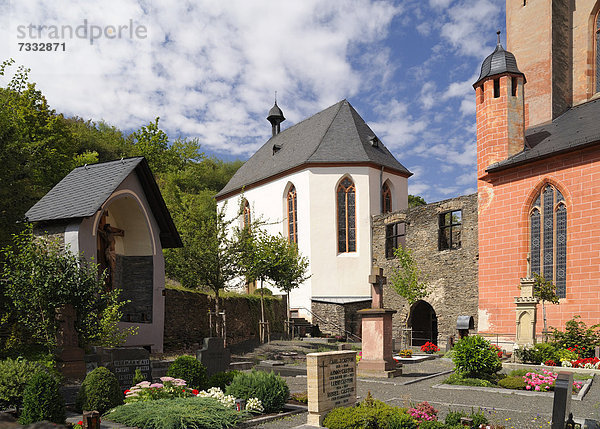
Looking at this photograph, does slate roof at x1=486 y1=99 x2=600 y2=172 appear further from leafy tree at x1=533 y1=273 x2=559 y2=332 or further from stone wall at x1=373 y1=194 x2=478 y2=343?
leafy tree at x1=533 y1=273 x2=559 y2=332

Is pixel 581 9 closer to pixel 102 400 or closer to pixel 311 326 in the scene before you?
pixel 311 326

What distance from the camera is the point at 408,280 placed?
27422 mm

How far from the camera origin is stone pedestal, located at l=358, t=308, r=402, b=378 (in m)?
15.3

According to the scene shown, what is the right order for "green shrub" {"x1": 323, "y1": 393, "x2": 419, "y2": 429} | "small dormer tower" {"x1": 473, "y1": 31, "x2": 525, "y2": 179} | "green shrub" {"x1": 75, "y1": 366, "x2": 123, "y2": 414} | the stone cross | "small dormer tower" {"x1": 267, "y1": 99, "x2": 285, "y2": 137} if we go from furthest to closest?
"small dormer tower" {"x1": 267, "y1": 99, "x2": 285, "y2": 137}, "small dormer tower" {"x1": 473, "y1": 31, "x2": 525, "y2": 179}, the stone cross, "green shrub" {"x1": 75, "y1": 366, "x2": 123, "y2": 414}, "green shrub" {"x1": 323, "y1": 393, "x2": 419, "y2": 429}

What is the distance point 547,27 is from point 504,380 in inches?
781

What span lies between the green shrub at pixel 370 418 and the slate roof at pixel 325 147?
2341cm

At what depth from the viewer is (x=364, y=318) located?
1634 cm

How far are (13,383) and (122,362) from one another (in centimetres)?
212

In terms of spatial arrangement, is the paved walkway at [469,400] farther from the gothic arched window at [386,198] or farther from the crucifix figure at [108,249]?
the gothic arched window at [386,198]

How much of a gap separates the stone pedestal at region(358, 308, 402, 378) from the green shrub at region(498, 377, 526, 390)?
3420 mm

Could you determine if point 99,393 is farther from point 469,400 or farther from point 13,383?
point 469,400

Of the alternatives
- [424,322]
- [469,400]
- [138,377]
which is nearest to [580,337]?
[469,400]

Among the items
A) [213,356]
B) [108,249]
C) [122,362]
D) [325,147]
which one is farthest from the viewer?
[325,147]

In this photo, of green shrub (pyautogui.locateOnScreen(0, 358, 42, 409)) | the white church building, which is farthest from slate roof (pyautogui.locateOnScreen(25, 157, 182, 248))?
the white church building
